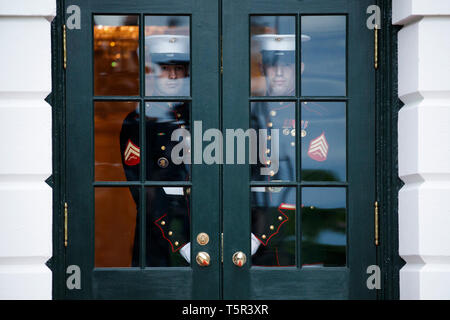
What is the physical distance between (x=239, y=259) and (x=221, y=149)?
1.90ft

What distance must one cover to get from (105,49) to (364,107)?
55.1 inches

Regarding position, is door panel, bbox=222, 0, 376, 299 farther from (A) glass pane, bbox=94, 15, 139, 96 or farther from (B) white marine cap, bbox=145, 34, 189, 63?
(A) glass pane, bbox=94, 15, 139, 96

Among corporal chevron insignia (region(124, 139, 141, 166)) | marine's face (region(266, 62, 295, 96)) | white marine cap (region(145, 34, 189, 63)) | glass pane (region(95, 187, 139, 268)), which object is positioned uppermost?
white marine cap (region(145, 34, 189, 63))

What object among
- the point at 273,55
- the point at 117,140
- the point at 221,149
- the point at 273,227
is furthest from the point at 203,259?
the point at 273,55

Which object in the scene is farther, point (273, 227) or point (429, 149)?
point (273, 227)

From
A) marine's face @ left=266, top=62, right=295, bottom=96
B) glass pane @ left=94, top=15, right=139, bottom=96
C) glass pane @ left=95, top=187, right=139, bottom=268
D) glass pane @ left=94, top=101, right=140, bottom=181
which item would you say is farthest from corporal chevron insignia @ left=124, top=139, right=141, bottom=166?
marine's face @ left=266, top=62, right=295, bottom=96

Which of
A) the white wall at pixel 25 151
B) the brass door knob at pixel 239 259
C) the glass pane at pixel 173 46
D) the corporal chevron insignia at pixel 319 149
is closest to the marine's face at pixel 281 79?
the corporal chevron insignia at pixel 319 149

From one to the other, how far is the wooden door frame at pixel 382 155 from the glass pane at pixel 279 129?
1.48 ft

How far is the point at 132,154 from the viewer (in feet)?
10.1

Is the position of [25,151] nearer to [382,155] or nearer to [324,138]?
[324,138]

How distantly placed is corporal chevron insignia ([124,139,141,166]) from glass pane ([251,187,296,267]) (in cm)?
63

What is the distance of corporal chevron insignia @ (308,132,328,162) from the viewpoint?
3086 mm

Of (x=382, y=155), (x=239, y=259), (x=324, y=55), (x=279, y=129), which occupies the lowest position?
(x=239, y=259)

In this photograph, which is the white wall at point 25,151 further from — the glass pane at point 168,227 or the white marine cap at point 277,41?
the white marine cap at point 277,41
